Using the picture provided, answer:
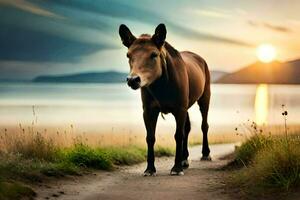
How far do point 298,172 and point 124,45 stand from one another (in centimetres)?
445

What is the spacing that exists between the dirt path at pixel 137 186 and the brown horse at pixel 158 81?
1.86ft

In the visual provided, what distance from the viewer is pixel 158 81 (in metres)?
12.5

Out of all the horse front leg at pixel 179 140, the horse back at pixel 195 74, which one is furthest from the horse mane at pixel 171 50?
the horse front leg at pixel 179 140

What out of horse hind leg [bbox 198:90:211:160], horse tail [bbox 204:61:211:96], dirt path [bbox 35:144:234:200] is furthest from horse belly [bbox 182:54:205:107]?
dirt path [bbox 35:144:234:200]

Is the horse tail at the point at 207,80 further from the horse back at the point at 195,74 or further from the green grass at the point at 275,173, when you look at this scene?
the green grass at the point at 275,173

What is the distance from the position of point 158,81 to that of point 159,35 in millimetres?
956

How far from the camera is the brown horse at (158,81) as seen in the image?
11.6 m

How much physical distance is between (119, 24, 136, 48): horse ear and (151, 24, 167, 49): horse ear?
1.34 ft

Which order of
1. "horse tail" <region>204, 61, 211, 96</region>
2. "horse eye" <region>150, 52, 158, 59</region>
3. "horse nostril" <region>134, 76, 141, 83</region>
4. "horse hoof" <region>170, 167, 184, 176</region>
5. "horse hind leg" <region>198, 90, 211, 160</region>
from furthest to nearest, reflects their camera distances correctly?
"horse tail" <region>204, 61, 211, 96</region> < "horse hind leg" <region>198, 90, 211, 160</region> < "horse hoof" <region>170, 167, 184, 176</region> < "horse eye" <region>150, 52, 158, 59</region> < "horse nostril" <region>134, 76, 141, 83</region>

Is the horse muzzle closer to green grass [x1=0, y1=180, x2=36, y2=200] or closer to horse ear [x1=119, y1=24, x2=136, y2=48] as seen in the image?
horse ear [x1=119, y1=24, x2=136, y2=48]

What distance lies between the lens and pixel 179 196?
9.78 m

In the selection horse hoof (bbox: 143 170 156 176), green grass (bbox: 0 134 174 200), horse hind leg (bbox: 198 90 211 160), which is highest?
horse hind leg (bbox: 198 90 211 160)

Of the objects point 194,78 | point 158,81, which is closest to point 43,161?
point 158,81

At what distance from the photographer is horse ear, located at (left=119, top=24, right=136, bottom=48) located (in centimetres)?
1212
